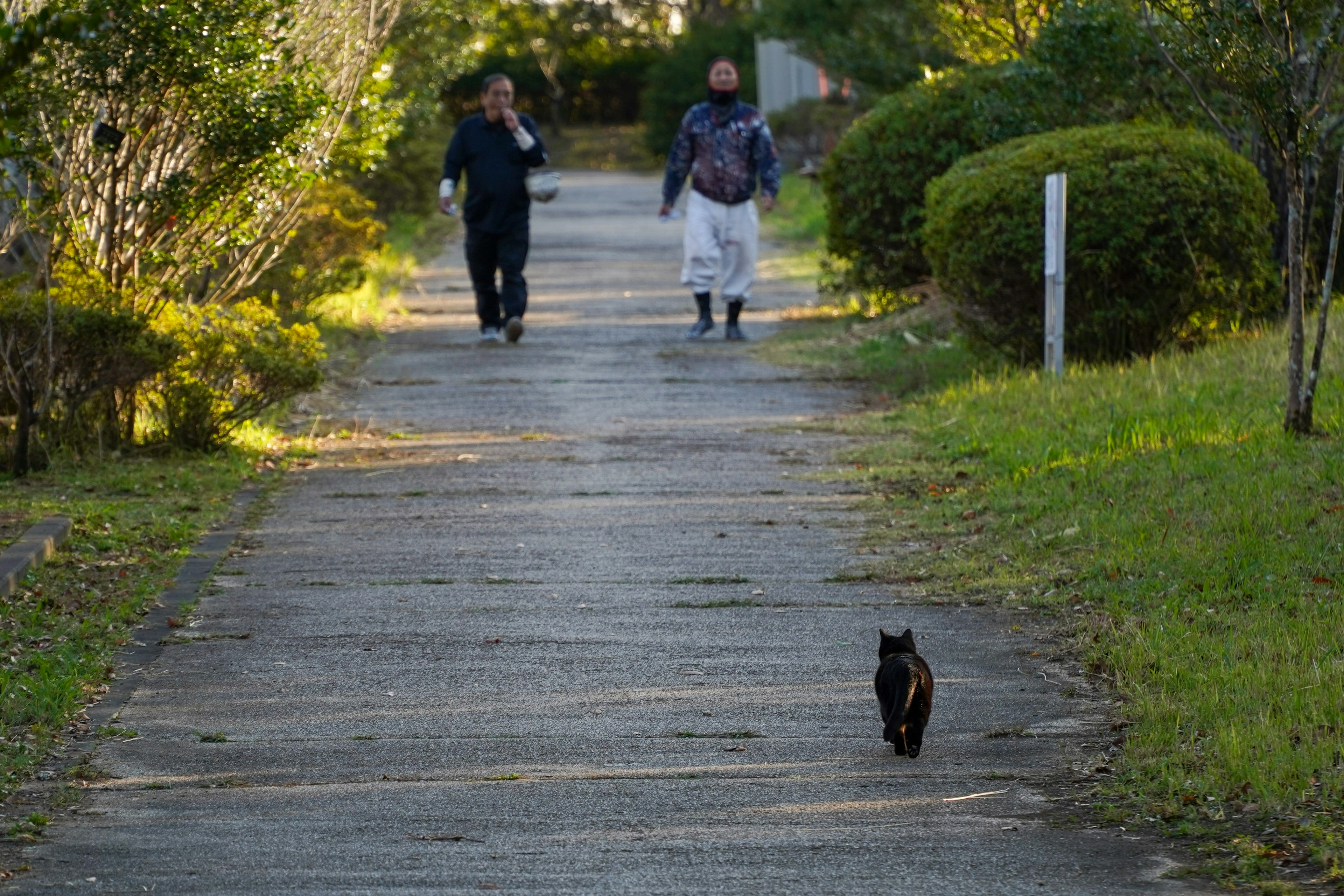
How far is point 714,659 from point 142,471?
13.1 ft

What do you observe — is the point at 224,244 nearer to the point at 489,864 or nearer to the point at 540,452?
the point at 540,452

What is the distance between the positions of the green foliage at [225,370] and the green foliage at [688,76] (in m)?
28.9

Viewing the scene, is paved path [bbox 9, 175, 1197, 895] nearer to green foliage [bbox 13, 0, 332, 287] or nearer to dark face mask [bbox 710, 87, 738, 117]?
green foliage [bbox 13, 0, 332, 287]

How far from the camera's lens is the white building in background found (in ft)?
117

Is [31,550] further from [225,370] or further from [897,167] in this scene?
[897,167]

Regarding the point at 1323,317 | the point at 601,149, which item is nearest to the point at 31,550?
the point at 1323,317

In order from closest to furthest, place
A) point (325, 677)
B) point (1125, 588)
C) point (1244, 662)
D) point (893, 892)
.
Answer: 1. point (893, 892)
2. point (1244, 662)
3. point (325, 677)
4. point (1125, 588)

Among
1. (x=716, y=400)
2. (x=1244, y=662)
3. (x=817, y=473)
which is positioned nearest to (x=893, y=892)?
(x=1244, y=662)

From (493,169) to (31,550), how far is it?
658 cm

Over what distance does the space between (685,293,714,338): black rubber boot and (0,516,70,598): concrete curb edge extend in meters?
6.89

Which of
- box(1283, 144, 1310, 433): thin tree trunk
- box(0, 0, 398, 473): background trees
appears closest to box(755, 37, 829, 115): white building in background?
box(0, 0, 398, 473): background trees

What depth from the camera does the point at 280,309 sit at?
1259 cm

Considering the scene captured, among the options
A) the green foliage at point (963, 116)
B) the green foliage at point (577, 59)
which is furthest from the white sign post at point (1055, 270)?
the green foliage at point (577, 59)

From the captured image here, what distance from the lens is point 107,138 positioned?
27.8ft
